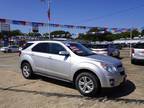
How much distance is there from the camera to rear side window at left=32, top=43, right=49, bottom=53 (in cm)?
967

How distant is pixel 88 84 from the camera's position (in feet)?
25.5

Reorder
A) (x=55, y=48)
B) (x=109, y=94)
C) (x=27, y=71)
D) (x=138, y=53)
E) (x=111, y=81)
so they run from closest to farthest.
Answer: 1. (x=111, y=81)
2. (x=109, y=94)
3. (x=55, y=48)
4. (x=27, y=71)
5. (x=138, y=53)

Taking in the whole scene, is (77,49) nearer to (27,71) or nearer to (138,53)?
(27,71)

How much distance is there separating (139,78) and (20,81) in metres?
4.95

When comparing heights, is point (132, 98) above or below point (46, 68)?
below

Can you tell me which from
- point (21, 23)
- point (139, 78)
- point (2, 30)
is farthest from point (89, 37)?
point (139, 78)

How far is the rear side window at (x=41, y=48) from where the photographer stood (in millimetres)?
9669

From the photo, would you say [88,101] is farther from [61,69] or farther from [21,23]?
[21,23]

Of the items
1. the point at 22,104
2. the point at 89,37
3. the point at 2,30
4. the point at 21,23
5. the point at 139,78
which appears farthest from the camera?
the point at 89,37

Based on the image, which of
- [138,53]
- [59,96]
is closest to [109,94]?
[59,96]

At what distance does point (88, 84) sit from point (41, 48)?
299 centimetres

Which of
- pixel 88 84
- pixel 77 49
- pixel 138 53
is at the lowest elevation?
pixel 88 84

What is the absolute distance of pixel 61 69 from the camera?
8.62 metres

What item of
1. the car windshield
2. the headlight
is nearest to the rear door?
the car windshield
